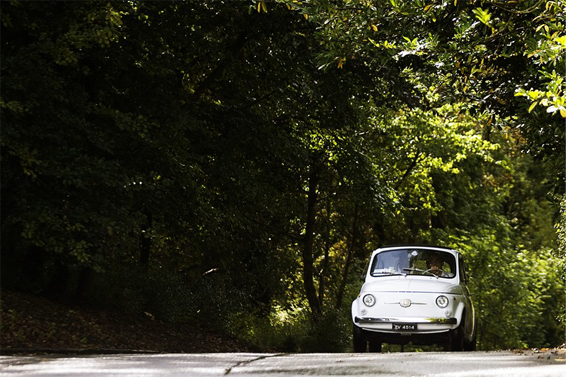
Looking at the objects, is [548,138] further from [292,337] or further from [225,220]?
[292,337]

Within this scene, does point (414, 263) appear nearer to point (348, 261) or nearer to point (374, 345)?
point (374, 345)

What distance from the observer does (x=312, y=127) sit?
23.5 m

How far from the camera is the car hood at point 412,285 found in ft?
46.6

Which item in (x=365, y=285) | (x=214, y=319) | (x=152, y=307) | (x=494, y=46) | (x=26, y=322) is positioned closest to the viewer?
(x=494, y=46)

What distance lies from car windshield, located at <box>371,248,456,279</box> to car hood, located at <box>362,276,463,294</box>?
34 centimetres

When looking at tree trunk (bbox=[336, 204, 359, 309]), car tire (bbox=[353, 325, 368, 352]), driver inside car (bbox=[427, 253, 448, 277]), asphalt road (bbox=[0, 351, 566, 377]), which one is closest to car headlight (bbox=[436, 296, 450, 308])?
driver inside car (bbox=[427, 253, 448, 277])

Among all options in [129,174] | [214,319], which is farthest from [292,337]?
[129,174]

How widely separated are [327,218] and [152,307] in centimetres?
1201

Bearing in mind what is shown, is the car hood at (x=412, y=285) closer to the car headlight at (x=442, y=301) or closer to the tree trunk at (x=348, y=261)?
the car headlight at (x=442, y=301)

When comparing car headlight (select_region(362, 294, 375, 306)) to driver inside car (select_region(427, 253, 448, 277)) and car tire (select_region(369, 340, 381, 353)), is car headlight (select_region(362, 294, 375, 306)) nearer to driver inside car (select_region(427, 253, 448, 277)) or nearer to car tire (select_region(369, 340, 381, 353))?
car tire (select_region(369, 340, 381, 353))

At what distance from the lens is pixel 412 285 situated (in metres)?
14.3

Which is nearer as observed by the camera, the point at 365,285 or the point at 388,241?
the point at 365,285

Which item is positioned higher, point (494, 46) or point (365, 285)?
point (494, 46)

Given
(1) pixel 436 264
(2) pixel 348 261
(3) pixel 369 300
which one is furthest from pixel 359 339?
(2) pixel 348 261
